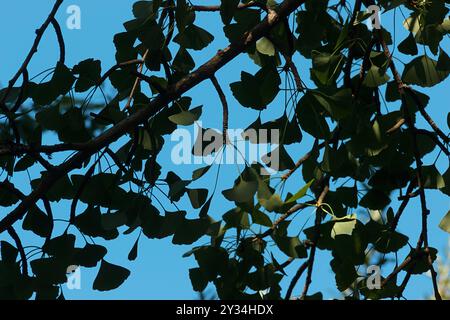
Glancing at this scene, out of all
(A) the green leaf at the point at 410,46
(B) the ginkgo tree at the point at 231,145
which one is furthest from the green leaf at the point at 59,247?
(A) the green leaf at the point at 410,46

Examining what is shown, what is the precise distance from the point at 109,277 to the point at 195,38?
60 cm

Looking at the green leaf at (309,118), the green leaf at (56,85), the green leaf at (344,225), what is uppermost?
the green leaf at (56,85)

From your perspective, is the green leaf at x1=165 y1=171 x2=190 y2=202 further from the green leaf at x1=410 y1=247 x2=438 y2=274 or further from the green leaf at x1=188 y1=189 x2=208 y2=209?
the green leaf at x1=410 y1=247 x2=438 y2=274

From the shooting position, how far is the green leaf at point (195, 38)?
7.15 ft

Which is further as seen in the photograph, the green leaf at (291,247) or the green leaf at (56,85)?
the green leaf at (56,85)

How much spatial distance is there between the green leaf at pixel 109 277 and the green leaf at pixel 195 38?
22.0 inches

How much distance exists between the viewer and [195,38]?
218 centimetres

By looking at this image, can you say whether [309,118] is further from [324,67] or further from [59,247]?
[59,247]

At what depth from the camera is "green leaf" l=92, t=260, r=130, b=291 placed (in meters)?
1.93

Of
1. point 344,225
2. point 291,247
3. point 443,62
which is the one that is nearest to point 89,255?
point 291,247

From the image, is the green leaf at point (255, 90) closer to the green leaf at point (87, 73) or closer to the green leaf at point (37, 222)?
the green leaf at point (87, 73)

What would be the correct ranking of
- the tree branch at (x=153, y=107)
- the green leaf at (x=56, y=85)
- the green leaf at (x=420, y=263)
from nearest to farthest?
1. the tree branch at (x=153, y=107)
2. the green leaf at (x=56, y=85)
3. the green leaf at (x=420, y=263)
